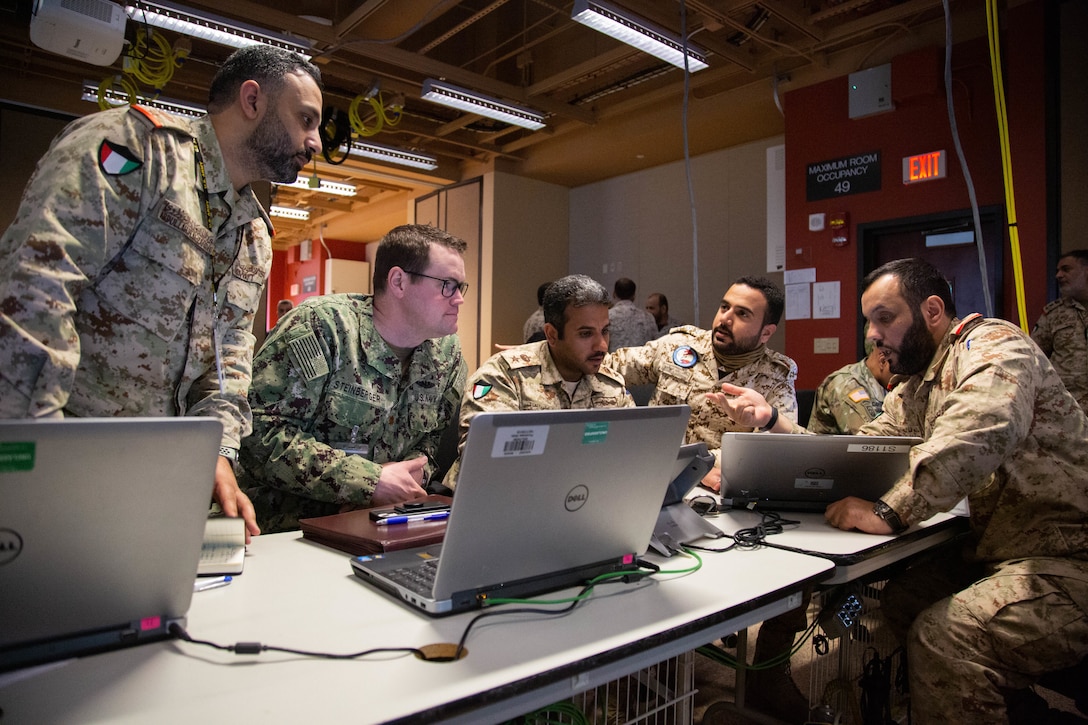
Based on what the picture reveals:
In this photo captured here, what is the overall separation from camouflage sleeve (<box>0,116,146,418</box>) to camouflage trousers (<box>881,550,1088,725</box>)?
1.78m

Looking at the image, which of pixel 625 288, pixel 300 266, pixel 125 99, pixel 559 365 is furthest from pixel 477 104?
pixel 300 266

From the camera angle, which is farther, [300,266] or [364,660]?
[300,266]

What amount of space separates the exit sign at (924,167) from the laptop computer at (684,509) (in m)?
3.75

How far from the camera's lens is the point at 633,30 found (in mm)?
4363

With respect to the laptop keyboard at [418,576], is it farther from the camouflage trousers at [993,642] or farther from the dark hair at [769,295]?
the dark hair at [769,295]

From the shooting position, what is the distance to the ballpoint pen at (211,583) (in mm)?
1065

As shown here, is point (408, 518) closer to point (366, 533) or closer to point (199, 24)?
point (366, 533)

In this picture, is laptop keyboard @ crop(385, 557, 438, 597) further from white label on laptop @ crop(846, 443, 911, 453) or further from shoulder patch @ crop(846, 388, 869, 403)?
shoulder patch @ crop(846, 388, 869, 403)

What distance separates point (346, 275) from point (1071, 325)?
1115 centimetres

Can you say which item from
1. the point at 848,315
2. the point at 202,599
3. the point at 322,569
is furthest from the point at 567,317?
the point at 848,315

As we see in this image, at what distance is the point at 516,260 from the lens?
26.2 ft

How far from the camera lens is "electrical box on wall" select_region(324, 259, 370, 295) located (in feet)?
40.9

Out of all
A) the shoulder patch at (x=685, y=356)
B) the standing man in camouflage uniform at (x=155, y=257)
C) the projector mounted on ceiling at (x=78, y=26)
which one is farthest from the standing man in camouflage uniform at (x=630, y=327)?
the standing man in camouflage uniform at (x=155, y=257)

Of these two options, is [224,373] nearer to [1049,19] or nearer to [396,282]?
[396,282]
